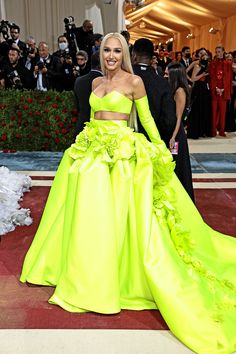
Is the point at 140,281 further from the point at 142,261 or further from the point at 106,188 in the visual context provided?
the point at 106,188

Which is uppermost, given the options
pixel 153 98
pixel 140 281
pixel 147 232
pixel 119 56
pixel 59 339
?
pixel 119 56

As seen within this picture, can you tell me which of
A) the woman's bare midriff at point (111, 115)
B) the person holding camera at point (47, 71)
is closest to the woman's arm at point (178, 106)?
the woman's bare midriff at point (111, 115)

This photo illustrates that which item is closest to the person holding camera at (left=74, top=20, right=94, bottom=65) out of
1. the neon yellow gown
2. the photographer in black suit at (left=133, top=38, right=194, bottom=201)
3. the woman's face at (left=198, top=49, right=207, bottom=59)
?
the woman's face at (left=198, top=49, right=207, bottom=59)

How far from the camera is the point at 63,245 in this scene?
259 cm

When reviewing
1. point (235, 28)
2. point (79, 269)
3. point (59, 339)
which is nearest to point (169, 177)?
point (79, 269)

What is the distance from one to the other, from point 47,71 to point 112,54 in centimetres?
490

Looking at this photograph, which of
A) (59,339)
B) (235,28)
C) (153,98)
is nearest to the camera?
(59,339)

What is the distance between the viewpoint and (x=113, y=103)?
8.46 ft

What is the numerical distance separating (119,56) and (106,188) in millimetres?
843

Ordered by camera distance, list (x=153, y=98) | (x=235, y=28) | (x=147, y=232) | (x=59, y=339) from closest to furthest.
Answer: (x=59, y=339) < (x=147, y=232) < (x=153, y=98) < (x=235, y=28)

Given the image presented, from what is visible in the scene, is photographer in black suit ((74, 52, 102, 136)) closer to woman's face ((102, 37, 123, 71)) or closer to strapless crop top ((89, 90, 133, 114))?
strapless crop top ((89, 90, 133, 114))

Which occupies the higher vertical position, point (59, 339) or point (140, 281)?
point (140, 281)

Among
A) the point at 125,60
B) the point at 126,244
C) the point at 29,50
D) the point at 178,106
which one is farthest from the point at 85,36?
the point at 126,244

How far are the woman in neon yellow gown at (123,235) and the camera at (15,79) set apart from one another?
185 inches
